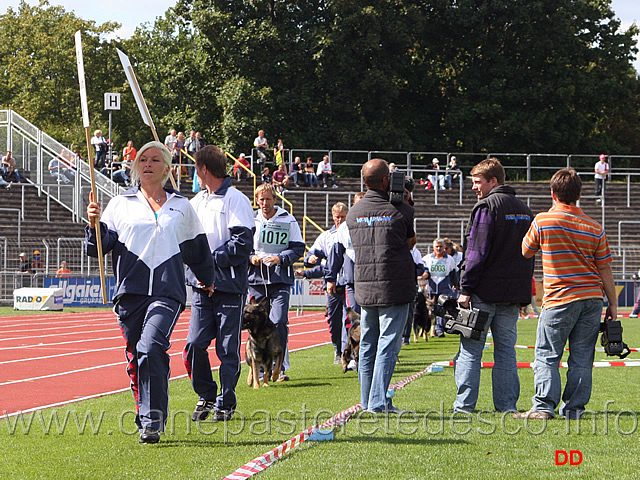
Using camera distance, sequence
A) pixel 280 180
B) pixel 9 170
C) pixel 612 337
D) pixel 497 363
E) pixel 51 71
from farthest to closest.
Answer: pixel 51 71 < pixel 280 180 < pixel 9 170 < pixel 497 363 < pixel 612 337

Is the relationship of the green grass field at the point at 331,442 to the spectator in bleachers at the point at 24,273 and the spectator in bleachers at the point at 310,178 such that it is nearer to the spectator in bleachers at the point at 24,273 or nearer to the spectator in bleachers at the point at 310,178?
the spectator in bleachers at the point at 24,273

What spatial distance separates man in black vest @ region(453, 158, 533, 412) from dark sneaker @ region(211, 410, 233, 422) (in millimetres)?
1785

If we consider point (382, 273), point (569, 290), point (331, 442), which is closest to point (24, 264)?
point (382, 273)

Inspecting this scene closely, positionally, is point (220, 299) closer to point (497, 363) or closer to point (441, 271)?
point (497, 363)

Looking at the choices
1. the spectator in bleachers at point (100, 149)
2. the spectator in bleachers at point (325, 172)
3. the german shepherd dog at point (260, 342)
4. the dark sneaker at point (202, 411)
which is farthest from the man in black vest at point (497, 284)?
the spectator in bleachers at point (325, 172)

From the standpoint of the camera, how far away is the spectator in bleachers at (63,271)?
95.8ft

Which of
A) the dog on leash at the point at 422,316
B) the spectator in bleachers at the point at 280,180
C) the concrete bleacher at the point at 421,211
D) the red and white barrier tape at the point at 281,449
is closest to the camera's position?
the red and white barrier tape at the point at 281,449

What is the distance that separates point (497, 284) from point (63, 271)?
23566mm

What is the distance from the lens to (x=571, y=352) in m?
7.50

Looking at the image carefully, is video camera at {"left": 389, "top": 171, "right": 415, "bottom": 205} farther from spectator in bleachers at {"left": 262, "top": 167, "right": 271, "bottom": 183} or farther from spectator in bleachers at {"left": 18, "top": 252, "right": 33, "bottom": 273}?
spectator in bleachers at {"left": 262, "top": 167, "right": 271, "bottom": 183}

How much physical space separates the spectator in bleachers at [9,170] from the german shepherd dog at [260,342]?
2568cm

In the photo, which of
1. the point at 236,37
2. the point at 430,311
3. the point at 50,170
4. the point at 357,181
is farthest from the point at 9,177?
the point at 430,311

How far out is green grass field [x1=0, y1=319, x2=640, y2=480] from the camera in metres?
5.48

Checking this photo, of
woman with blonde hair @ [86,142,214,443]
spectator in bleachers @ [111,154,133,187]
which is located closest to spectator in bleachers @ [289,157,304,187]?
spectator in bleachers @ [111,154,133,187]
